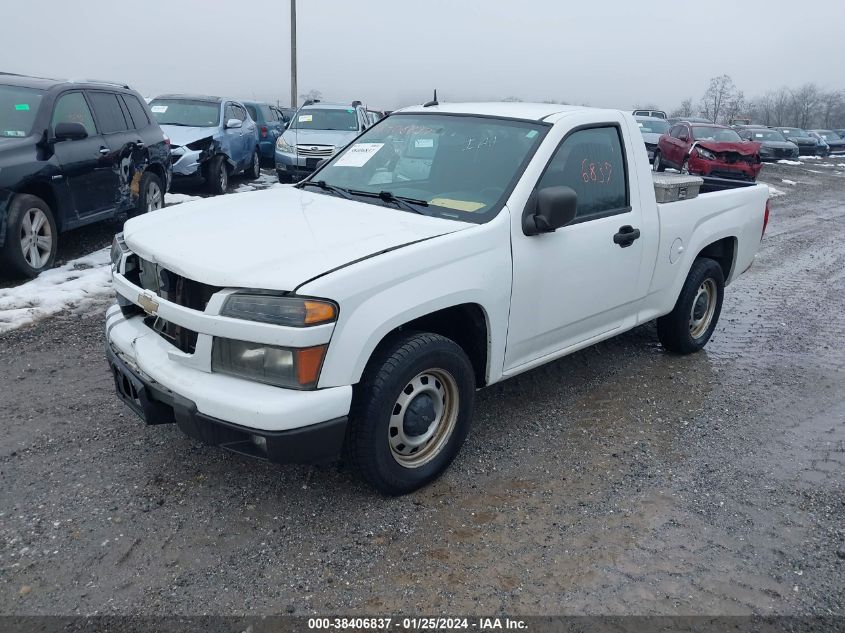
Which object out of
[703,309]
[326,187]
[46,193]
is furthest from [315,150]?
[326,187]

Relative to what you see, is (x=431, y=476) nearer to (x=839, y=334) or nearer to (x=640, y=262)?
(x=640, y=262)

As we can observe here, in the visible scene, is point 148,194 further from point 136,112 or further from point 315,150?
point 315,150

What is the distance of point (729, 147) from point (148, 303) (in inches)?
694

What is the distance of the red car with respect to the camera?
17.6 metres

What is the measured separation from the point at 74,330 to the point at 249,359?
134 inches

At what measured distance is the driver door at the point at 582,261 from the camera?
3652 mm

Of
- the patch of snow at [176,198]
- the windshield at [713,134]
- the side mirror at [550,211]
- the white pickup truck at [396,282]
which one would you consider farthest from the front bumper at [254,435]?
the windshield at [713,134]

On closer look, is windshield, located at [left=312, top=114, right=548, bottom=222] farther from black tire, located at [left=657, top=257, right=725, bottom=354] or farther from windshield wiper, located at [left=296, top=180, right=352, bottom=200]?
black tire, located at [left=657, top=257, right=725, bottom=354]

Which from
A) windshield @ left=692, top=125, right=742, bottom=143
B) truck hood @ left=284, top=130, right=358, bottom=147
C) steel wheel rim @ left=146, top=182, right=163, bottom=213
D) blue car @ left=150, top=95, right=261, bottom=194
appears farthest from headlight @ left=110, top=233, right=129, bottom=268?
windshield @ left=692, top=125, right=742, bottom=143

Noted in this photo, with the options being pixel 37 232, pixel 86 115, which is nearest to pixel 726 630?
pixel 37 232

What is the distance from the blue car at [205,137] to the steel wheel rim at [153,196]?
2317mm

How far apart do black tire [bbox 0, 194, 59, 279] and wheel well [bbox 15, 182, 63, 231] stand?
0.07 m

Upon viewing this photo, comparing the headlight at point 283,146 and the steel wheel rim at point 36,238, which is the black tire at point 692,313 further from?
the headlight at point 283,146

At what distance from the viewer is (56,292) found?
20.6 feet
